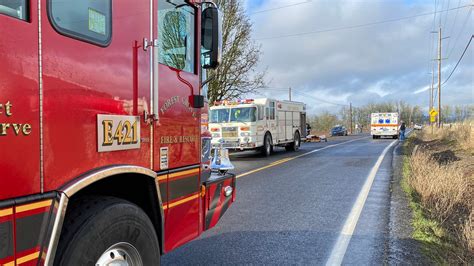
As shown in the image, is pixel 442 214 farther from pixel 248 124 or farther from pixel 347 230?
pixel 248 124

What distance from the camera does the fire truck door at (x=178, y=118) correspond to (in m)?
3.21

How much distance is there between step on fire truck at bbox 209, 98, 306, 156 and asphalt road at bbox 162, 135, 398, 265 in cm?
780

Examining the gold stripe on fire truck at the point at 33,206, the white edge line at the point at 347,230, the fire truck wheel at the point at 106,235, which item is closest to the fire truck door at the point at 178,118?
the fire truck wheel at the point at 106,235

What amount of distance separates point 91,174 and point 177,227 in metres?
1.22

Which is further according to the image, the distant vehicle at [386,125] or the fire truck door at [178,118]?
the distant vehicle at [386,125]

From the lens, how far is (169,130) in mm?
3287

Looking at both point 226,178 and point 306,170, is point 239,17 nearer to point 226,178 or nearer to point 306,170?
point 306,170

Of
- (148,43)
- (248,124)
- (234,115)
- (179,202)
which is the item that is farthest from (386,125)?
(148,43)

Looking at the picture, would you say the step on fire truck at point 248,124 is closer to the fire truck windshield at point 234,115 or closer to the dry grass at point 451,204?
the fire truck windshield at point 234,115

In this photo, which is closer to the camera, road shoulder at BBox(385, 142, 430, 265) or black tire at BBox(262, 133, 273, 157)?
road shoulder at BBox(385, 142, 430, 265)

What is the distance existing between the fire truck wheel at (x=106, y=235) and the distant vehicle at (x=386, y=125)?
40.9 meters

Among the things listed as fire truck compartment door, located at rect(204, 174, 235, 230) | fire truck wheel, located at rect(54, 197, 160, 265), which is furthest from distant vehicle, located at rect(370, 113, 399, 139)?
fire truck wheel, located at rect(54, 197, 160, 265)

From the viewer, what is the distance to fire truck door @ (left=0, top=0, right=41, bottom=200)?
6.17 feet

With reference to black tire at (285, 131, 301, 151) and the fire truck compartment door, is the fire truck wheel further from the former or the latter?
black tire at (285, 131, 301, 151)
